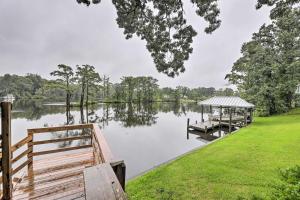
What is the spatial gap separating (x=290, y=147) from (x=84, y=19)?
570 inches

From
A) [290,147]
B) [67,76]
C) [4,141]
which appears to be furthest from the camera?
[67,76]

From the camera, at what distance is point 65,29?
15219 millimetres

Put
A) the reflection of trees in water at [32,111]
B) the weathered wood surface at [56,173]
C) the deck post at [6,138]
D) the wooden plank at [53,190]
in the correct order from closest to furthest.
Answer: the deck post at [6,138] → the weathered wood surface at [56,173] → the wooden plank at [53,190] → the reflection of trees in water at [32,111]

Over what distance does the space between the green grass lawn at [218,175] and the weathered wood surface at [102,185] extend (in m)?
2.88

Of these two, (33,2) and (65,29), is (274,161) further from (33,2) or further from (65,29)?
(65,29)

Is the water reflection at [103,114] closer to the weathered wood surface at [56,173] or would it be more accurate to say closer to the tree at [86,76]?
the tree at [86,76]

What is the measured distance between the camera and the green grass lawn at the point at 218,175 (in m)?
4.34

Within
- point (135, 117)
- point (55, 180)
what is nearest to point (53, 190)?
point (55, 180)

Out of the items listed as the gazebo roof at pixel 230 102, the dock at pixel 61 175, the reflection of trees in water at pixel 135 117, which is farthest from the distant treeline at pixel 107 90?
the dock at pixel 61 175

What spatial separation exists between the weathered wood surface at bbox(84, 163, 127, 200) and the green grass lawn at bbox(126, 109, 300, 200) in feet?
9.44

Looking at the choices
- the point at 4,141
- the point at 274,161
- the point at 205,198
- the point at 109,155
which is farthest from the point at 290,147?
the point at 4,141

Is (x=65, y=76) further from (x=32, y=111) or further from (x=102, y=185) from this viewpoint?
(x=102, y=185)

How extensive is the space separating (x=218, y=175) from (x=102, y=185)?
4.74m

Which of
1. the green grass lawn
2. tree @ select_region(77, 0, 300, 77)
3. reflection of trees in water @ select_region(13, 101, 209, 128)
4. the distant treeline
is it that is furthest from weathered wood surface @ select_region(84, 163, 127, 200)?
the distant treeline
